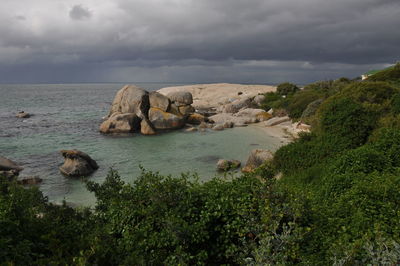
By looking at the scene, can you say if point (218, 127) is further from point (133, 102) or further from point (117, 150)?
point (117, 150)

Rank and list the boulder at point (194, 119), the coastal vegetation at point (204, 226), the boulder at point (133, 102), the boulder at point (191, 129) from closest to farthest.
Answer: the coastal vegetation at point (204, 226), the boulder at point (191, 129), the boulder at point (133, 102), the boulder at point (194, 119)

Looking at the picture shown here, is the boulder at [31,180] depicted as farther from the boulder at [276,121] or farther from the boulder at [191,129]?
the boulder at [276,121]

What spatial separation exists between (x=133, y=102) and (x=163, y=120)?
4764 mm

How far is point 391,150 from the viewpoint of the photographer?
39.8 ft

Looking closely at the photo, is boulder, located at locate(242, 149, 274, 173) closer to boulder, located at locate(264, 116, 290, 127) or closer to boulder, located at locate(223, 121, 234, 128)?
boulder, located at locate(223, 121, 234, 128)

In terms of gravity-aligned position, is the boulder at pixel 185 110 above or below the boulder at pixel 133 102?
below

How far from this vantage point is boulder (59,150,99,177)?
20.2 m

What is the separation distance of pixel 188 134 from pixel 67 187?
17.9 metres

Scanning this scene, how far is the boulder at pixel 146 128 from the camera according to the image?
111 feet

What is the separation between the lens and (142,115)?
35969 millimetres

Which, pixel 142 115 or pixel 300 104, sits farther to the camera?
pixel 300 104

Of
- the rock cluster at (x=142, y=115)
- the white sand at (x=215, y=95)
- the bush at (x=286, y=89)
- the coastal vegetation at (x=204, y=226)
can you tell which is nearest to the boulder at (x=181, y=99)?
the rock cluster at (x=142, y=115)

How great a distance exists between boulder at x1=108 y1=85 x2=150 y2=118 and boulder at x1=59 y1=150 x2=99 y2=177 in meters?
15.0

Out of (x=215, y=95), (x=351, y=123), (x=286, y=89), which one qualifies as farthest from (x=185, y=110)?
(x=215, y=95)
